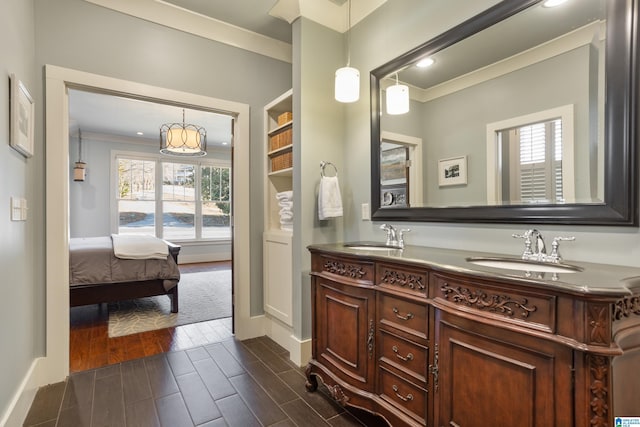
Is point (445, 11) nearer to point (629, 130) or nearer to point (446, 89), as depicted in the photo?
point (446, 89)

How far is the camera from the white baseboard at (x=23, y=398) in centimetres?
158

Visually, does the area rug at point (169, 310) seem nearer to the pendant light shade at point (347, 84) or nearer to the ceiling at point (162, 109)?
the ceiling at point (162, 109)

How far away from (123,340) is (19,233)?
5.01 ft

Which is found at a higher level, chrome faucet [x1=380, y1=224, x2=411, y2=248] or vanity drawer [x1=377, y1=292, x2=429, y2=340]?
chrome faucet [x1=380, y1=224, x2=411, y2=248]

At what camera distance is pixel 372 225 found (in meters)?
2.43

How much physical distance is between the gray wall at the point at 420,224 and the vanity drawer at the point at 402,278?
521mm

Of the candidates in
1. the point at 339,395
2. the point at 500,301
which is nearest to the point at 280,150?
the point at 339,395

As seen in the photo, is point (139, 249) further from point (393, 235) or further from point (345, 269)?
point (393, 235)

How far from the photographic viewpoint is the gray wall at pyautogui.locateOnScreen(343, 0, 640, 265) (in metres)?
1.30

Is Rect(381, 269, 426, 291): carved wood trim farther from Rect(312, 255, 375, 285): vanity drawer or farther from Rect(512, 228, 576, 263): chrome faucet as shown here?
Rect(512, 228, 576, 263): chrome faucet

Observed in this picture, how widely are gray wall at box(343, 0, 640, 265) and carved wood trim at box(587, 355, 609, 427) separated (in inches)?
22.3

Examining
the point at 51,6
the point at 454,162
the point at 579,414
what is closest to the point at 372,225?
the point at 454,162

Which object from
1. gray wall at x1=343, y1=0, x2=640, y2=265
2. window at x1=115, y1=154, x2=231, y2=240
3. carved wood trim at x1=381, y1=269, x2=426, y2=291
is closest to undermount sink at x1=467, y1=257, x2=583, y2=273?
gray wall at x1=343, y1=0, x2=640, y2=265

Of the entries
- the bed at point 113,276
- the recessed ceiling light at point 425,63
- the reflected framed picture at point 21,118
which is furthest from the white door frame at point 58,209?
the recessed ceiling light at point 425,63
